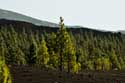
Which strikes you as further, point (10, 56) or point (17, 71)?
point (10, 56)

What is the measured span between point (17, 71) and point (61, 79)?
623 inches

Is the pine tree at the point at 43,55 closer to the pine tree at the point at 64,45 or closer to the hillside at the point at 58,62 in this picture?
the hillside at the point at 58,62

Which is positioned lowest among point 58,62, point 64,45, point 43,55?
point 58,62

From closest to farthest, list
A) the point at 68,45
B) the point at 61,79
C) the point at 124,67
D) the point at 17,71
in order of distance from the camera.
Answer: the point at 61,79, the point at 17,71, the point at 68,45, the point at 124,67

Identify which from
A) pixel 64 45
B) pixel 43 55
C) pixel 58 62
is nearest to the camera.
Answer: pixel 64 45

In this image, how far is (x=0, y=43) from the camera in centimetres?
14738

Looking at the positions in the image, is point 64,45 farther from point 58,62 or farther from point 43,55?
point 43,55

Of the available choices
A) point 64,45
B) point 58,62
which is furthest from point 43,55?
point 64,45

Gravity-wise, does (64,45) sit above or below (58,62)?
above

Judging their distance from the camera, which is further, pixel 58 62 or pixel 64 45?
pixel 58 62

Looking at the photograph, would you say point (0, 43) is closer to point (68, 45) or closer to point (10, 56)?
point (10, 56)

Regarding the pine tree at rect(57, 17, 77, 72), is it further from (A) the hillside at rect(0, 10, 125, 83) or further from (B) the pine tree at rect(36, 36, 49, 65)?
(B) the pine tree at rect(36, 36, 49, 65)

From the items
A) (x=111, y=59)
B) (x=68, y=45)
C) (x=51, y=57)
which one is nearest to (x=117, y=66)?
(x=111, y=59)

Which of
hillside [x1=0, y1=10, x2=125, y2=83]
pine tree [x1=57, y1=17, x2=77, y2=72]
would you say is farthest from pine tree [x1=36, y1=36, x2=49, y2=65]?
pine tree [x1=57, y1=17, x2=77, y2=72]
